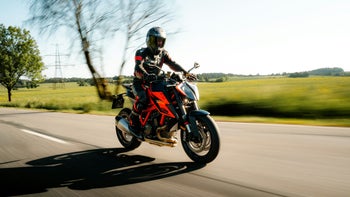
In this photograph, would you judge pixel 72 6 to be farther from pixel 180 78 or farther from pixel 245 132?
pixel 180 78

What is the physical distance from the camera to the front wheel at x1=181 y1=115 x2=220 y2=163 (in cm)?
402

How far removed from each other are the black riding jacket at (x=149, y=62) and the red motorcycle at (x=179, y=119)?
22 centimetres

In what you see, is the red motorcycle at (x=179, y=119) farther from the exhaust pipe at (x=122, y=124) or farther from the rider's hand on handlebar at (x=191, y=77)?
the exhaust pipe at (x=122, y=124)

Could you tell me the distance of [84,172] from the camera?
162 inches

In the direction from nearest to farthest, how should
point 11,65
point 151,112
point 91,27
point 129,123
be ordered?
point 151,112, point 129,123, point 91,27, point 11,65

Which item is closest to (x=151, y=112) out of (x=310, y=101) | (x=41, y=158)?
(x=41, y=158)

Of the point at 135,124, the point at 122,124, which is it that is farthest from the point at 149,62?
the point at 122,124

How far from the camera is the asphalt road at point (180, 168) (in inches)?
128

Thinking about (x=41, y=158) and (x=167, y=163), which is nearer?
(x=167, y=163)

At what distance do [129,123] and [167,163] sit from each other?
117 centimetres

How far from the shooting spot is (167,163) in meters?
4.42

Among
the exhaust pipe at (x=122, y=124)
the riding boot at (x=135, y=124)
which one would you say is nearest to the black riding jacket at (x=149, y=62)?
the riding boot at (x=135, y=124)

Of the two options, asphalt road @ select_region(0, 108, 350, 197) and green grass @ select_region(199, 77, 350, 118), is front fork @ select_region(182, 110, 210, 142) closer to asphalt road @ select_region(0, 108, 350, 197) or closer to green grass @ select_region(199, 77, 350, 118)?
asphalt road @ select_region(0, 108, 350, 197)

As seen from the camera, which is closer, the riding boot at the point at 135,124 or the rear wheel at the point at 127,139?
the riding boot at the point at 135,124
